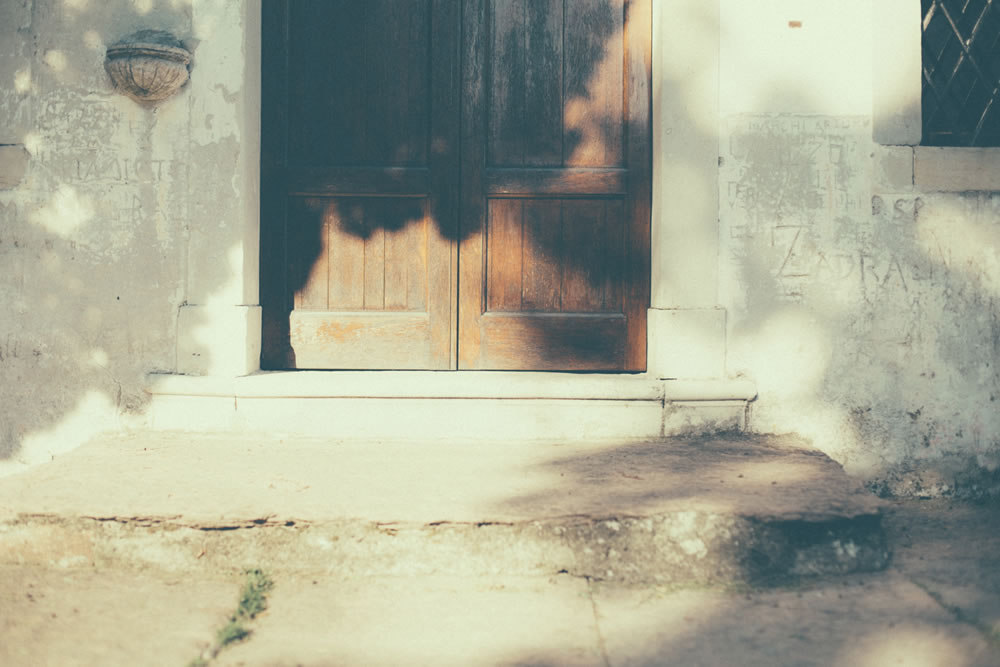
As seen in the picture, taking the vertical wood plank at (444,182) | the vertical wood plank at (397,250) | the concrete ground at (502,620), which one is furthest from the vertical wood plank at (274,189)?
the concrete ground at (502,620)

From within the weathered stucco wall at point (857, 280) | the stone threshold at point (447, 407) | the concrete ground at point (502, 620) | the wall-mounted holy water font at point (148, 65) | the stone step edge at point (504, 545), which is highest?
the wall-mounted holy water font at point (148, 65)

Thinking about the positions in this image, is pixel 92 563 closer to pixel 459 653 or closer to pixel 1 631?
pixel 1 631

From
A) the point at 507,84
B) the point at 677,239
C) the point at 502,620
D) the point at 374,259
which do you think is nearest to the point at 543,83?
the point at 507,84

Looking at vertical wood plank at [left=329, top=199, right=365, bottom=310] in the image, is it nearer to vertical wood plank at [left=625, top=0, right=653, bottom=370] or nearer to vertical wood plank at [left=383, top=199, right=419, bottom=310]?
vertical wood plank at [left=383, top=199, right=419, bottom=310]

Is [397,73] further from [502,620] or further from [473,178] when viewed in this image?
[502,620]

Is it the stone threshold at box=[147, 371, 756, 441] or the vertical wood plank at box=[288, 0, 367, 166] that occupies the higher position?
the vertical wood plank at box=[288, 0, 367, 166]

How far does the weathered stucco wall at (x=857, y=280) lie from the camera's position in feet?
11.1

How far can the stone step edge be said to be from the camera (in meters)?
2.40

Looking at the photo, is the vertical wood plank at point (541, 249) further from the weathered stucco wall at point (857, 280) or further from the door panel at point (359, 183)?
the weathered stucco wall at point (857, 280)

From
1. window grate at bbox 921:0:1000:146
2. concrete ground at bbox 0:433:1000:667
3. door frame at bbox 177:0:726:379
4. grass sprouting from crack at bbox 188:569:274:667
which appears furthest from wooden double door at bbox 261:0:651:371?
grass sprouting from crack at bbox 188:569:274:667

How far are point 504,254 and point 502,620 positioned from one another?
1.89 metres

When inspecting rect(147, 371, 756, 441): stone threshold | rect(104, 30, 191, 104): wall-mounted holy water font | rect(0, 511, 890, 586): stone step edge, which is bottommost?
rect(0, 511, 890, 586): stone step edge

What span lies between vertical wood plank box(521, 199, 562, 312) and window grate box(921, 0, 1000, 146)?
5.49 feet

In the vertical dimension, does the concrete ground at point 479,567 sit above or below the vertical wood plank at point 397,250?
below
